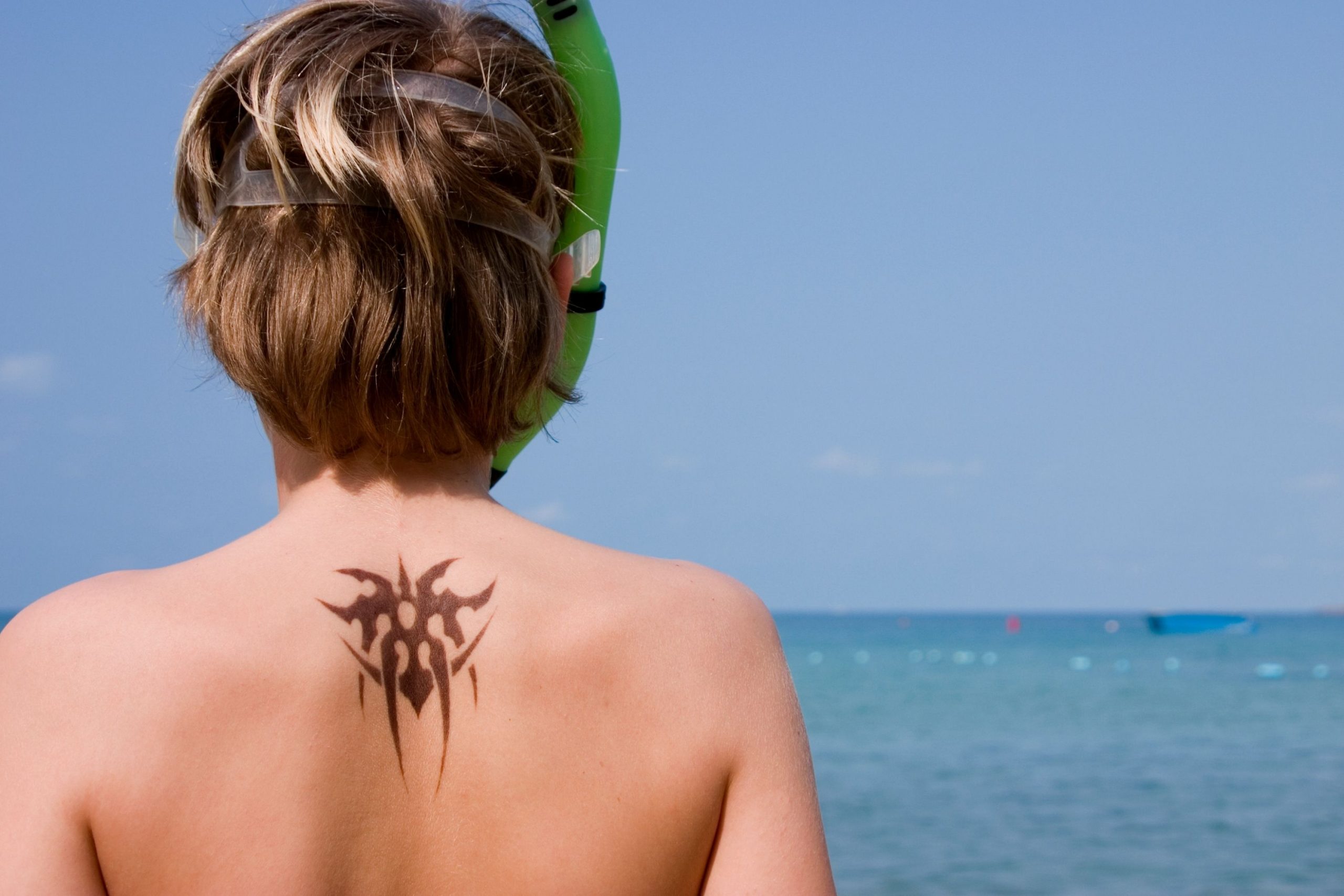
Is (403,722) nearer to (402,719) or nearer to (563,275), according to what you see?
(402,719)

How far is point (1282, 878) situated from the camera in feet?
40.3

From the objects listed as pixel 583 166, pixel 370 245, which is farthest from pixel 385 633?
pixel 583 166

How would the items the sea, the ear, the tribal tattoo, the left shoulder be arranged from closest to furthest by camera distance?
the left shoulder, the tribal tattoo, the ear, the sea

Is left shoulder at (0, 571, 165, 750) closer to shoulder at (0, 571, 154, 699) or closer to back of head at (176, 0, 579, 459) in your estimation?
shoulder at (0, 571, 154, 699)

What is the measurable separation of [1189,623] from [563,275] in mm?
93657

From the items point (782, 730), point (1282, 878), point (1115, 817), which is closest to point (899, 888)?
point (1282, 878)

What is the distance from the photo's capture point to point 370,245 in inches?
48.3

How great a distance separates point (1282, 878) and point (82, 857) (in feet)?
44.9

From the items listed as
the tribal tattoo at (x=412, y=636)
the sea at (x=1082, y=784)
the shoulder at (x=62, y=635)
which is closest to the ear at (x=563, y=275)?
the tribal tattoo at (x=412, y=636)

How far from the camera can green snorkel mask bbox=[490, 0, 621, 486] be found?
Result: 1.50m

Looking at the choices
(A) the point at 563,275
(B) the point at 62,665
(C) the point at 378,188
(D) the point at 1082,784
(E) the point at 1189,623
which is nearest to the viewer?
(B) the point at 62,665

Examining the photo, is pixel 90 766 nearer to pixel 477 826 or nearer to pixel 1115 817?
pixel 477 826

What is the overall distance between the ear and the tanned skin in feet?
0.81

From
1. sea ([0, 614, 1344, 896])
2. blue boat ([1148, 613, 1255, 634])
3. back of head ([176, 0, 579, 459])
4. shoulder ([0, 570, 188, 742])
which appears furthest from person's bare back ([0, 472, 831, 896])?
blue boat ([1148, 613, 1255, 634])
